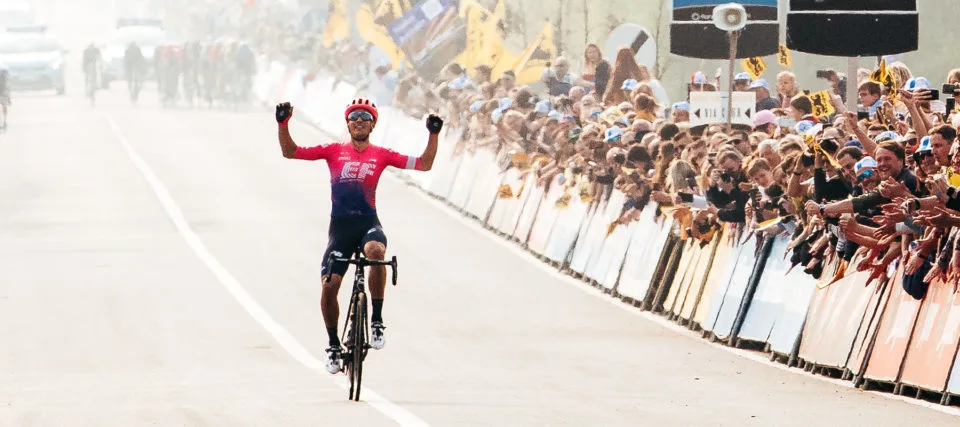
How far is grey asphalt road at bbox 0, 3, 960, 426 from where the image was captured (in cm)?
1347

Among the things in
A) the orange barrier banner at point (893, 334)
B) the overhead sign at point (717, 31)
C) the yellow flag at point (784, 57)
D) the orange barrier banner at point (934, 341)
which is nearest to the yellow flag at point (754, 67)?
the yellow flag at point (784, 57)

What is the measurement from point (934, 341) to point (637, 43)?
12020 mm

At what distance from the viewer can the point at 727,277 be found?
17719mm

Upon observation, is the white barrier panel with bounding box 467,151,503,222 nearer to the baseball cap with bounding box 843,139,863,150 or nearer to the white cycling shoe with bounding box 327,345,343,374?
the baseball cap with bounding box 843,139,863,150

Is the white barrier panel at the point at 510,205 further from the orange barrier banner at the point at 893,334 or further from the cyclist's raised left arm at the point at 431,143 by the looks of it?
the cyclist's raised left arm at the point at 431,143

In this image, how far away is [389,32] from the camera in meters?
39.3

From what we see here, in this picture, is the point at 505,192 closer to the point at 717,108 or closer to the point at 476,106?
the point at 476,106

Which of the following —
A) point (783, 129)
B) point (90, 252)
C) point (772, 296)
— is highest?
point (783, 129)

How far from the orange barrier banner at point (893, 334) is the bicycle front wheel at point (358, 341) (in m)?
3.28

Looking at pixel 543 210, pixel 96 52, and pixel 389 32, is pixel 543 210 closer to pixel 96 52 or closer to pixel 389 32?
pixel 389 32

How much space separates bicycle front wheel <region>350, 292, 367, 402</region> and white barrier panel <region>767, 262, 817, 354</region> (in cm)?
362

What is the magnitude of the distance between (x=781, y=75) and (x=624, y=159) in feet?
6.97

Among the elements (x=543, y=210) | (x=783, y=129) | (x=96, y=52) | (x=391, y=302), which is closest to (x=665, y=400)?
(x=783, y=129)

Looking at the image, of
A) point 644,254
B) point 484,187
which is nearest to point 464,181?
point 484,187
